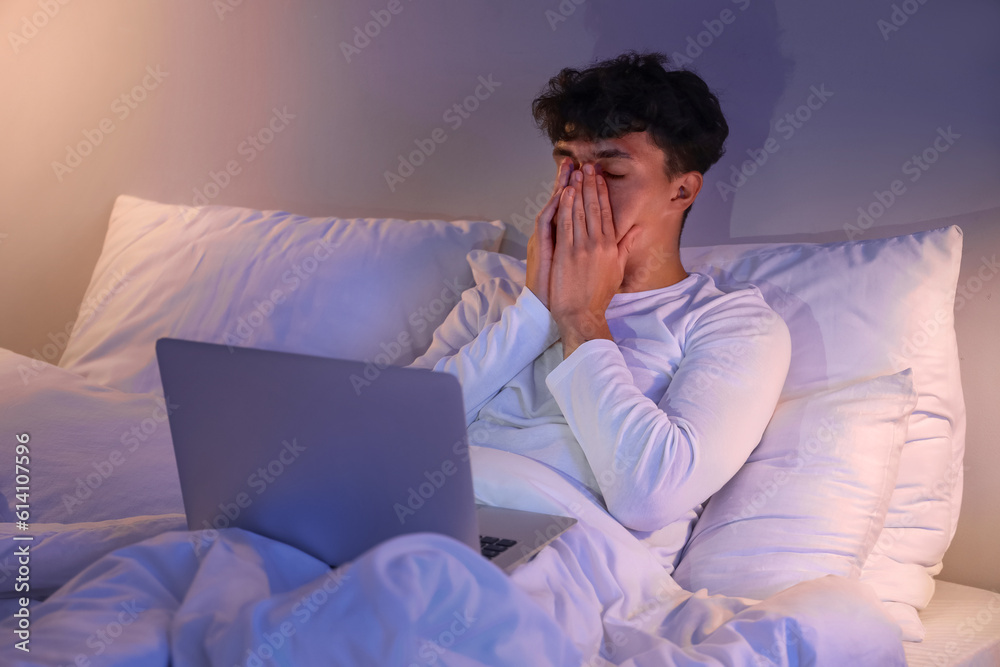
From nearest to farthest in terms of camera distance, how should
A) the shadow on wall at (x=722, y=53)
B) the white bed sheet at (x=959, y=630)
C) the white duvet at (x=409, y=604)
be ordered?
the white duvet at (x=409, y=604), the white bed sheet at (x=959, y=630), the shadow on wall at (x=722, y=53)

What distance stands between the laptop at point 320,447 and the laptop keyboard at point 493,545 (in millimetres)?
23

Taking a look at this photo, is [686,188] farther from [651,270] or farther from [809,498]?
[809,498]

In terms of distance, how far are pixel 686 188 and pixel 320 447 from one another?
0.90 m

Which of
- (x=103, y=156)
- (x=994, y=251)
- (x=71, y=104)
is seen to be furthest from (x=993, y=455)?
(x=71, y=104)

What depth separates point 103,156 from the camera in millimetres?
2572

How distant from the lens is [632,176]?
1445 mm

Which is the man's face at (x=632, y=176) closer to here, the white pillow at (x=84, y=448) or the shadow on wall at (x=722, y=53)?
the shadow on wall at (x=722, y=53)

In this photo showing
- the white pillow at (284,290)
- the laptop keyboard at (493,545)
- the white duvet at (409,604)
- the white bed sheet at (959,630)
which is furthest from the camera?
the white pillow at (284,290)

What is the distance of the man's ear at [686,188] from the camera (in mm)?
1488

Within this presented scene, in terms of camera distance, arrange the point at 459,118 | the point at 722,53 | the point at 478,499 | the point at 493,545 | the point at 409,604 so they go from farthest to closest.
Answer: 1. the point at 459,118
2. the point at 722,53
3. the point at 478,499
4. the point at 493,545
5. the point at 409,604

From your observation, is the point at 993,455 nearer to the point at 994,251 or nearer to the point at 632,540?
the point at 994,251

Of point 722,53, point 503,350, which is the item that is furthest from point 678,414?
point 722,53

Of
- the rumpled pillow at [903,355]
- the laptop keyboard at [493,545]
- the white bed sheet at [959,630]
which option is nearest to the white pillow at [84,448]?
the laptop keyboard at [493,545]

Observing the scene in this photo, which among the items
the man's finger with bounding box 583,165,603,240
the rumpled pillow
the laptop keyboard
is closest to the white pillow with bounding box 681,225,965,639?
the rumpled pillow
